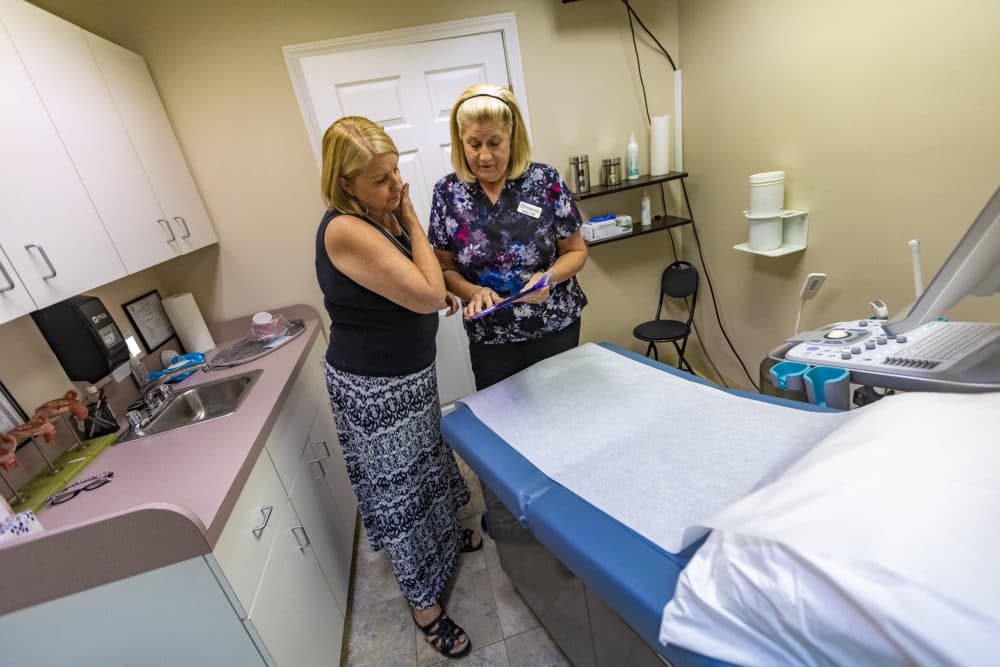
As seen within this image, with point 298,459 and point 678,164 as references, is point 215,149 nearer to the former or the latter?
point 298,459

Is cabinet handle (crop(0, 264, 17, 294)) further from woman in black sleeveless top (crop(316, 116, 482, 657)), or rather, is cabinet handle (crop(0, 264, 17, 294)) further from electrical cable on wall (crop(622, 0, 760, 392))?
electrical cable on wall (crop(622, 0, 760, 392))

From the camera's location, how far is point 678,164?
8.48ft

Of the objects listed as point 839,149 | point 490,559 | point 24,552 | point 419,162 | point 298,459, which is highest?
point 419,162

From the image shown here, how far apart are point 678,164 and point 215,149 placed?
8.25 feet

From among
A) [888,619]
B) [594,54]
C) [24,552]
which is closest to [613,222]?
[594,54]

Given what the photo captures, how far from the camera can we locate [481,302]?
123 cm

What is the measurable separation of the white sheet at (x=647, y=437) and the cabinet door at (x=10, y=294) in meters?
1.15

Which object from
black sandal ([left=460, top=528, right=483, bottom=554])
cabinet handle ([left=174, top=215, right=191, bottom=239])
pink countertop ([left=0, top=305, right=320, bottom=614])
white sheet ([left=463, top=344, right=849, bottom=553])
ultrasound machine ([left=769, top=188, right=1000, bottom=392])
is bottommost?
black sandal ([left=460, top=528, right=483, bottom=554])

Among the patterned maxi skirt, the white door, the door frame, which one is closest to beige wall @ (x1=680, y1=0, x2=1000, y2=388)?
the door frame

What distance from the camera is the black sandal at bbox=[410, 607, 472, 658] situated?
57.4 inches

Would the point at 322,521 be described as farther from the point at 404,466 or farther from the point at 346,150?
the point at 346,150

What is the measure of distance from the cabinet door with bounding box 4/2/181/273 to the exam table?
1.37m

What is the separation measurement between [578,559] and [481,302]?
708 millimetres

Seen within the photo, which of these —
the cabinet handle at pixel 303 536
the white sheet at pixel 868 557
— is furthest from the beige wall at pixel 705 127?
the white sheet at pixel 868 557
